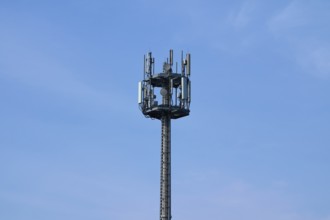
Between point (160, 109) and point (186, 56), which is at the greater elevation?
point (186, 56)

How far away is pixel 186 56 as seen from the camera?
447 feet

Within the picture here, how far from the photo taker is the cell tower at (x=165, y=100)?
132 meters

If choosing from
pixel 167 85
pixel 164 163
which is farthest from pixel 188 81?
pixel 164 163

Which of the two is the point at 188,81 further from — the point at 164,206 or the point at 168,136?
the point at 164,206

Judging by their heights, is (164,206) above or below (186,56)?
A: below

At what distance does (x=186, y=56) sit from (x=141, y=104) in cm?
1000

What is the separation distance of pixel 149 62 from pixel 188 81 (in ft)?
22.1

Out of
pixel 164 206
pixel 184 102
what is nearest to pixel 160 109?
pixel 184 102

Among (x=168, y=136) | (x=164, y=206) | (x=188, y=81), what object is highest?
(x=188, y=81)

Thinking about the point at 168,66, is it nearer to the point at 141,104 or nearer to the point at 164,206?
the point at 141,104

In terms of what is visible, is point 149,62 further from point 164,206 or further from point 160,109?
point 164,206

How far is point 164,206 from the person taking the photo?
13012cm

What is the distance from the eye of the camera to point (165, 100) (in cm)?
13438

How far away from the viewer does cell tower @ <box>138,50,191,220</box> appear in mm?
131625
